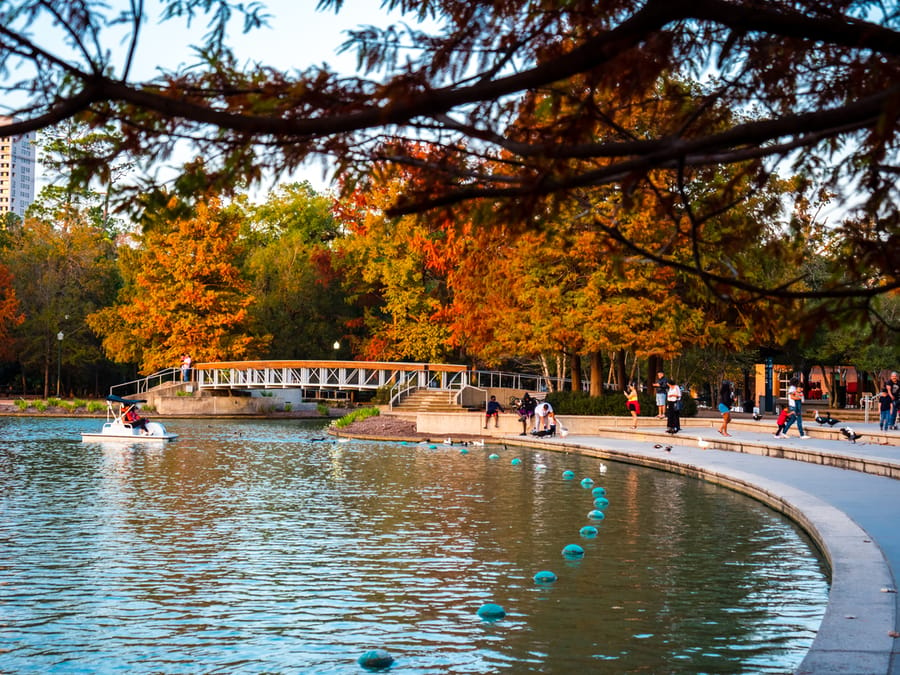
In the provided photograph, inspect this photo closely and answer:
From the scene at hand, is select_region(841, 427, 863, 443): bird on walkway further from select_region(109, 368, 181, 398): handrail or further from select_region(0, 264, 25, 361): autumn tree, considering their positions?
select_region(0, 264, 25, 361): autumn tree

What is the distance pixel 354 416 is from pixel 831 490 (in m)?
30.3

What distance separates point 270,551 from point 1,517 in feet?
19.4

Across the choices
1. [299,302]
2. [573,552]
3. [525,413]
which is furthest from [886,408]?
[299,302]

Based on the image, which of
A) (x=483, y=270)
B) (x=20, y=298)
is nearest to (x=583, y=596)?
(x=483, y=270)

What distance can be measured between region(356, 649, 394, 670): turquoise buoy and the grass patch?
3396 centimetres

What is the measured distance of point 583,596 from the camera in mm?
11672

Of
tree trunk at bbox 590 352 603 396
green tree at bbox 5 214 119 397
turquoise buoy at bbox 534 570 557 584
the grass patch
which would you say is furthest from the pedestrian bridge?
turquoise buoy at bbox 534 570 557 584

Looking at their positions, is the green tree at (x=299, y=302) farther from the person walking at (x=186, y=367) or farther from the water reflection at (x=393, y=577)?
the water reflection at (x=393, y=577)

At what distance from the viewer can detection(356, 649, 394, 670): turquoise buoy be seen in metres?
9.05

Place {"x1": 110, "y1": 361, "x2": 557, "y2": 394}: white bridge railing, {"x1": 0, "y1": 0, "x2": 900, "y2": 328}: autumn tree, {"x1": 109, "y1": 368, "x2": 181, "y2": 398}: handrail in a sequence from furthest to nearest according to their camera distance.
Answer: {"x1": 109, "y1": 368, "x2": 181, "y2": 398}: handrail
{"x1": 110, "y1": 361, "x2": 557, "y2": 394}: white bridge railing
{"x1": 0, "y1": 0, "x2": 900, "y2": 328}: autumn tree

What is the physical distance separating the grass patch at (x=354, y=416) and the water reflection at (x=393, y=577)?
2015 cm

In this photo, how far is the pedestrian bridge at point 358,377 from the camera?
54031mm

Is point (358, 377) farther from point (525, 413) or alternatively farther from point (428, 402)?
point (525, 413)

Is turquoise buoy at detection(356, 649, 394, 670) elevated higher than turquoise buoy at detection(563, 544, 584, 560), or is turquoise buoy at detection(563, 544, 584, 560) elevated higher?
turquoise buoy at detection(563, 544, 584, 560)
